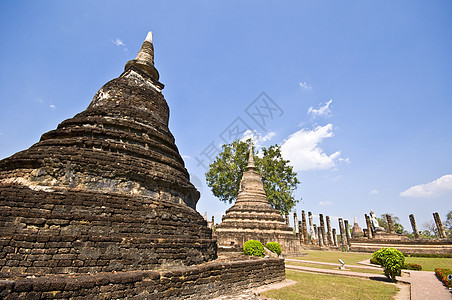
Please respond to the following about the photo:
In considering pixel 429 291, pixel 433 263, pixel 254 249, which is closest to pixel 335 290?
pixel 429 291

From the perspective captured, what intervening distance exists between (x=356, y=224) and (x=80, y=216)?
153 feet

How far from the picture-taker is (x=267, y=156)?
103ft

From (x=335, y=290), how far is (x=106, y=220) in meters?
6.97

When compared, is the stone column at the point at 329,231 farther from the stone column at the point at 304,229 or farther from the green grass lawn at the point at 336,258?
the green grass lawn at the point at 336,258

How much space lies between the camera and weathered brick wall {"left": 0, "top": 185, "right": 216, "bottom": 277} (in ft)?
13.0

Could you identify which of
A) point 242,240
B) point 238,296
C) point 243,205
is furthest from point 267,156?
point 238,296

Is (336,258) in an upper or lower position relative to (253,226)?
lower

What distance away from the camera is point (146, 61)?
36.1ft

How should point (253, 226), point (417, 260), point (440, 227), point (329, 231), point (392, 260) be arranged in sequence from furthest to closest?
point (329, 231), point (440, 227), point (253, 226), point (417, 260), point (392, 260)

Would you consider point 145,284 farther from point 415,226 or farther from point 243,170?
point 415,226

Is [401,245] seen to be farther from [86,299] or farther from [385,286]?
[86,299]

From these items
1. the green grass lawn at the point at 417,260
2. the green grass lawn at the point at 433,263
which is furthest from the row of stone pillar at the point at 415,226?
the green grass lawn at the point at 433,263

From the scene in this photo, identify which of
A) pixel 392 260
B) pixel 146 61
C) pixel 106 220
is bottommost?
pixel 392 260

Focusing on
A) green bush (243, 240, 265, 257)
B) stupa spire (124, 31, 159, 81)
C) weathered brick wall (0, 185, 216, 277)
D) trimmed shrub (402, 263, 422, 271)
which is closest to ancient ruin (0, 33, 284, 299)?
weathered brick wall (0, 185, 216, 277)
